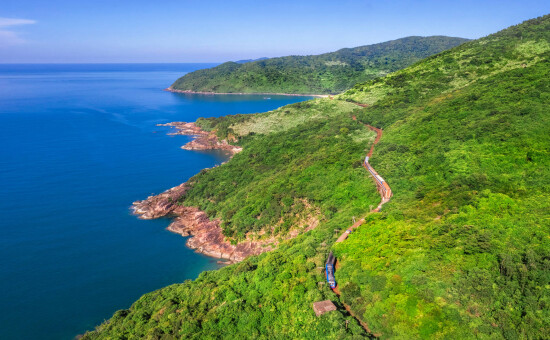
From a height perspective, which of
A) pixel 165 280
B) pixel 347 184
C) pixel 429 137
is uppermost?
pixel 429 137

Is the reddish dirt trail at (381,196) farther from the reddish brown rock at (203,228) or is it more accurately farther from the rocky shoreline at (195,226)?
the rocky shoreline at (195,226)

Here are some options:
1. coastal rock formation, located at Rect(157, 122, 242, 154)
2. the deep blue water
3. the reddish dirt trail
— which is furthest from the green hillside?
coastal rock formation, located at Rect(157, 122, 242, 154)

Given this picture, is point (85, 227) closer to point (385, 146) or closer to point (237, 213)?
point (237, 213)

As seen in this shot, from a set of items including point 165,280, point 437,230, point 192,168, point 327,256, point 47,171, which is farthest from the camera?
point 192,168

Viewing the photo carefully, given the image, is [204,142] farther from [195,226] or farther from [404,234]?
[404,234]

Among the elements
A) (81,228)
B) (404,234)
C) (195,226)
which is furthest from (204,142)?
(404,234)

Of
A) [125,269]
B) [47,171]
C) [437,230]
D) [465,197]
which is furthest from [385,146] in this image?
[47,171]

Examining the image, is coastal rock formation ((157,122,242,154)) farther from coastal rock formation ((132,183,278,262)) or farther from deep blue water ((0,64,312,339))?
coastal rock formation ((132,183,278,262))

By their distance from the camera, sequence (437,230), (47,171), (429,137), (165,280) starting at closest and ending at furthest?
(437,230), (165,280), (429,137), (47,171)
